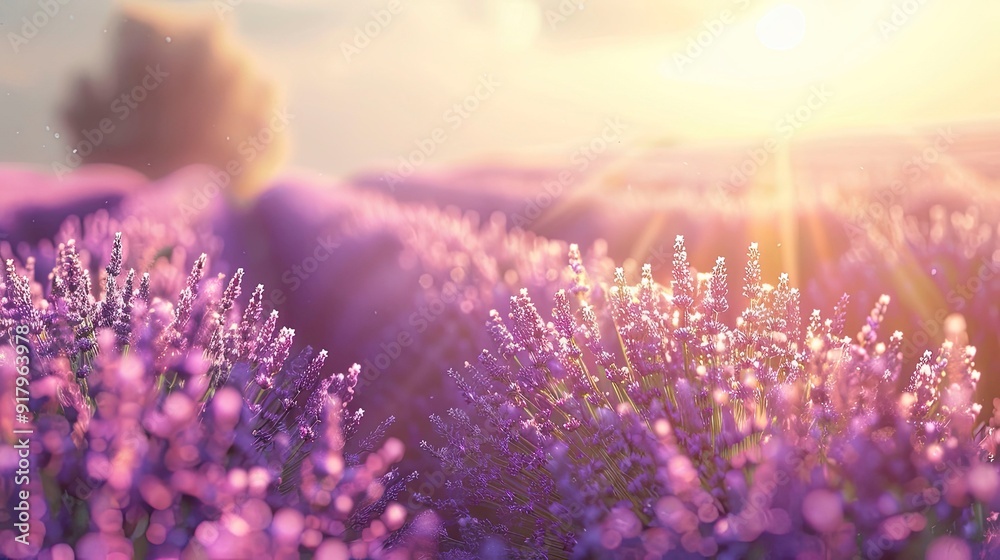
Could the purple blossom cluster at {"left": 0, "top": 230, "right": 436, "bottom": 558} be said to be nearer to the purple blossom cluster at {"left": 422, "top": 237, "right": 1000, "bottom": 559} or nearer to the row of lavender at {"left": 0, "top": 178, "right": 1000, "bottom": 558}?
the row of lavender at {"left": 0, "top": 178, "right": 1000, "bottom": 558}

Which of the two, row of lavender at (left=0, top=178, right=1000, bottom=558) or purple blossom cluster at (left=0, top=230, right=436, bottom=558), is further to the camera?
purple blossom cluster at (left=0, top=230, right=436, bottom=558)

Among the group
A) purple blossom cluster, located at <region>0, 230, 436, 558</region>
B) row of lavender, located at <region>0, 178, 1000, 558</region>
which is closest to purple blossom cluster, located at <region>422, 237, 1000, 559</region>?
Answer: row of lavender, located at <region>0, 178, 1000, 558</region>

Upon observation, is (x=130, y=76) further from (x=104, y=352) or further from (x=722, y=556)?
(x=722, y=556)

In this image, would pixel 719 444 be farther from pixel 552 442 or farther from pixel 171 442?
pixel 171 442

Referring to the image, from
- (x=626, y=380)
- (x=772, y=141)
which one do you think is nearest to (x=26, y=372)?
(x=626, y=380)

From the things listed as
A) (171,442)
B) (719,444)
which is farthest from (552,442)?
(171,442)

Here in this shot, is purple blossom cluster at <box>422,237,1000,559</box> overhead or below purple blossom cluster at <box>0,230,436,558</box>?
overhead

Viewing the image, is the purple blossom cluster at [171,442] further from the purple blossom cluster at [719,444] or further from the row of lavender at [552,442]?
the purple blossom cluster at [719,444]
